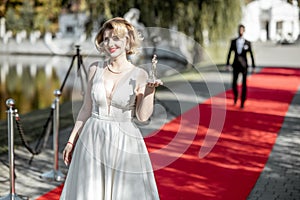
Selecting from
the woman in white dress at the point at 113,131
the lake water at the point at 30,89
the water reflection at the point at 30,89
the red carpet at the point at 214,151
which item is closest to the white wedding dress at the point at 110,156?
the woman in white dress at the point at 113,131

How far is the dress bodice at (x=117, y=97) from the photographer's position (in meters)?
3.96

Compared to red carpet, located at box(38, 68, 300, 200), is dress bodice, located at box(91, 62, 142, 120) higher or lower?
higher

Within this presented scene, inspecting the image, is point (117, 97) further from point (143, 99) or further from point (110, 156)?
point (110, 156)

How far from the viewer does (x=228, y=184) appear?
21.9 feet

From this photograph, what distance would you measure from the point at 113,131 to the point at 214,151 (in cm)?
478

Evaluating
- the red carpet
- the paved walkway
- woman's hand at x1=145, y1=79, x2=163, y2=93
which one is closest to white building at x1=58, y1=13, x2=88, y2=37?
the red carpet

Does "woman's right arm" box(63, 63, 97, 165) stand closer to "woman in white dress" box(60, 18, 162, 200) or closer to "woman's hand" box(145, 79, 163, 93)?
"woman in white dress" box(60, 18, 162, 200)

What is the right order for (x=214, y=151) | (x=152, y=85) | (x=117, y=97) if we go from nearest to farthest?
1. (x=152, y=85)
2. (x=117, y=97)
3. (x=214, y=151)

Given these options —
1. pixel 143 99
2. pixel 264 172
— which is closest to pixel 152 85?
pixel 143 99

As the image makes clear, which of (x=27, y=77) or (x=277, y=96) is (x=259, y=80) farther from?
(x=27, y=77)

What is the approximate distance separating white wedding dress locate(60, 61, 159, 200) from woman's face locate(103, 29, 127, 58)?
0.56 ft

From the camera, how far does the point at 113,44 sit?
395 centimetres

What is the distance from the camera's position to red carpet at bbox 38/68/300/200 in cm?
505

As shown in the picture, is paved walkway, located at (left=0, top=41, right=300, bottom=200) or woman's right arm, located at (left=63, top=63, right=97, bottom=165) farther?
paved walkway, located at (left=0, top=41, right=300, bottom=200)
